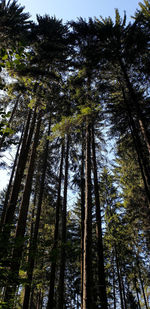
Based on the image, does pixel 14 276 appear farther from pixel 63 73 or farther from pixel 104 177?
pixel 104 177

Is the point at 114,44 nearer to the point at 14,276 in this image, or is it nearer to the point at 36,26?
the point at 36,26

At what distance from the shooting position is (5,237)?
2105 millimetres

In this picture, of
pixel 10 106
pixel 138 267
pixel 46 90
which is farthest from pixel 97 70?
pixel 138 267

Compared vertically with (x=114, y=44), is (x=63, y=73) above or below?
above

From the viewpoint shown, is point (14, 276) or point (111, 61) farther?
point (111, 61)

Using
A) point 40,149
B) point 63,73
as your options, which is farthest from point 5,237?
point 40,149

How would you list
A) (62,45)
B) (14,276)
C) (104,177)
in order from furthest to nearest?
(104,177), (62,45), (14,276)

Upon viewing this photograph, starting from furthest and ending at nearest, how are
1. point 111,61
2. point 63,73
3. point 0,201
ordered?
point 0,201, point 63,73, point 111,61

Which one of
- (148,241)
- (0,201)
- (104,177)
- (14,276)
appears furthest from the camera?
(0,201)

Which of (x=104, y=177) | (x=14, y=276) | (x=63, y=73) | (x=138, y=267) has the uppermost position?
(x=63, y=73)

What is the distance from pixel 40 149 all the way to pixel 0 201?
506 inches

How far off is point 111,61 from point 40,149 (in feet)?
26.6

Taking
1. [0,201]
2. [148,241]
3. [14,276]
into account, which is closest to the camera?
[14,276]

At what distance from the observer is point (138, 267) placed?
14.6 metres
